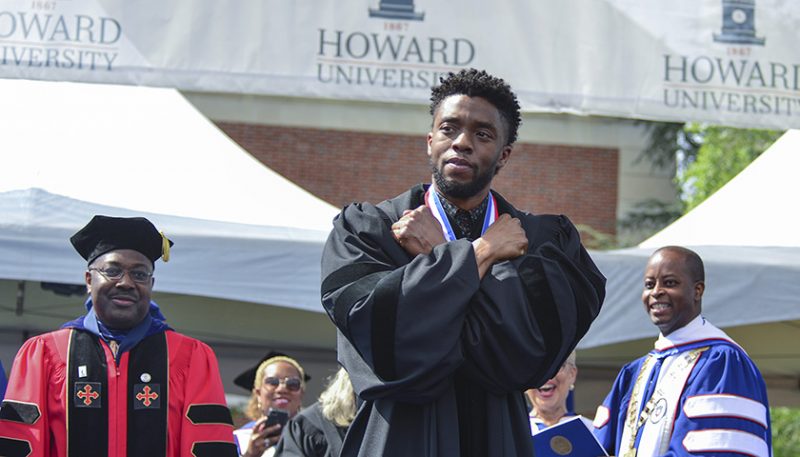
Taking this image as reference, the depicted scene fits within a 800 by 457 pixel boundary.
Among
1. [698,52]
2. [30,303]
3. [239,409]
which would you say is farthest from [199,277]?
[239,409]

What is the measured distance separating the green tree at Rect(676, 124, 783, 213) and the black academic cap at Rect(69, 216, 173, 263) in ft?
40.6

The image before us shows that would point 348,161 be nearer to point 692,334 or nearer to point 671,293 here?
point 671,293

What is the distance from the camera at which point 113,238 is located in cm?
479

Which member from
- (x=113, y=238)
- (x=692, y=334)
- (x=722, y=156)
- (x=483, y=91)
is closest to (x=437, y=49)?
(x=692, y=334)

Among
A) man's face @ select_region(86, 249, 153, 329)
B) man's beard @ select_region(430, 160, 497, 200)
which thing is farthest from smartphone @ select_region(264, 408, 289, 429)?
man's beard @ select_region(430, 160, 497, 200)

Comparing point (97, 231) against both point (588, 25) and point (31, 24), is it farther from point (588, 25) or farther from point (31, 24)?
point (588, 25)

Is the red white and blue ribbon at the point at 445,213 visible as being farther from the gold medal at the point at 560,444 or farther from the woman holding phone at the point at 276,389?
the woman holding phone at the point at 276,389

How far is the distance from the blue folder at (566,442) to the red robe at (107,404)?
1270mm

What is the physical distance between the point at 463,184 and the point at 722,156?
13.9 metres

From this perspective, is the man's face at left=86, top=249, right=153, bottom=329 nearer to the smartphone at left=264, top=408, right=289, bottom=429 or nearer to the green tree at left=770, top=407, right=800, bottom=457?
the smartphone at left=264, top=408, right=289, bottom=429

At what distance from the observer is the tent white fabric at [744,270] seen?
639 cm

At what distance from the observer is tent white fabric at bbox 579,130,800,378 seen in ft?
21.0

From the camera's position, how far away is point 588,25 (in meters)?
6.50

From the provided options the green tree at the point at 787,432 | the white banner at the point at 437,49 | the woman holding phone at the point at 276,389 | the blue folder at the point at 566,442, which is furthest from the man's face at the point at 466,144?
the green tree at the point at 787,432
